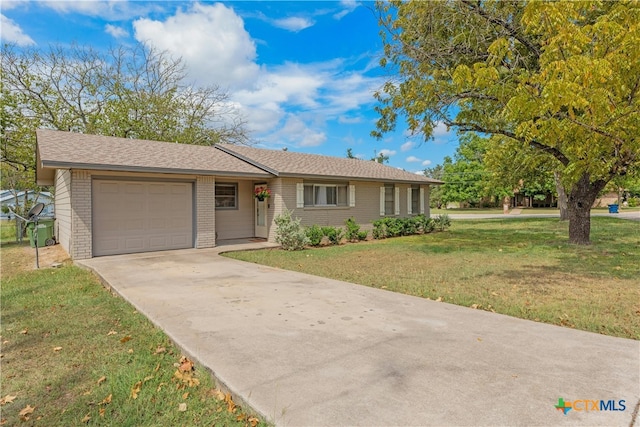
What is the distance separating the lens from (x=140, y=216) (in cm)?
1063

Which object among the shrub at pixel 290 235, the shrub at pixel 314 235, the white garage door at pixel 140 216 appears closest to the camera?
the white garage door at pixel 140 216

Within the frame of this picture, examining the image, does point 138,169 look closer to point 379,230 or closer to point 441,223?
point 379,230

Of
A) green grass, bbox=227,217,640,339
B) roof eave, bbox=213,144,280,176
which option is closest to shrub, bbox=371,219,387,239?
green grass, bbox=227,217,640,339

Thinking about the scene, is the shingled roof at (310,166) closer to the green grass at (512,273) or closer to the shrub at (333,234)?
the shrub at (333,234)

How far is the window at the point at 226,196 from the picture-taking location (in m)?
13.7

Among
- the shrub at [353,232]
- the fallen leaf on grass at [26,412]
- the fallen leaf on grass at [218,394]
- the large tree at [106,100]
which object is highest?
the large tree at [106,100]

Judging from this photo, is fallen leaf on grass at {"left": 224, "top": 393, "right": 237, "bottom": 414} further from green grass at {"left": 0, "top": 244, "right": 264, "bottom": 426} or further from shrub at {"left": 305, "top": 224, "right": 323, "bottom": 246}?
shrub at {"left": 305, "top": 224, "right": 323, "bottom": 246}

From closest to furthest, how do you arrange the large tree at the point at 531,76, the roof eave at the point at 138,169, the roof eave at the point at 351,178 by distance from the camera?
the large tree at the point at 531,76, the roof eave at the point at 138,169, the roof eave at the point at 351,178

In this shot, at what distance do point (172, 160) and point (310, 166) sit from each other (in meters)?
5.61

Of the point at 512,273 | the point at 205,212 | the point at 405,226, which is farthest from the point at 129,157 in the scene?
the point at 405,226

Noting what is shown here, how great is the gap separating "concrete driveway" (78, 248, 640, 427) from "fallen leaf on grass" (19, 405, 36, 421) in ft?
4.06

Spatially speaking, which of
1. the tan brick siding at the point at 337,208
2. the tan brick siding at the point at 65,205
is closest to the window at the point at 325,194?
the tan brick siding at the point at 337,208

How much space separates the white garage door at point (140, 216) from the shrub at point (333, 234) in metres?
4.76

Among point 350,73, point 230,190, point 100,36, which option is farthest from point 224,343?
point 100,36
